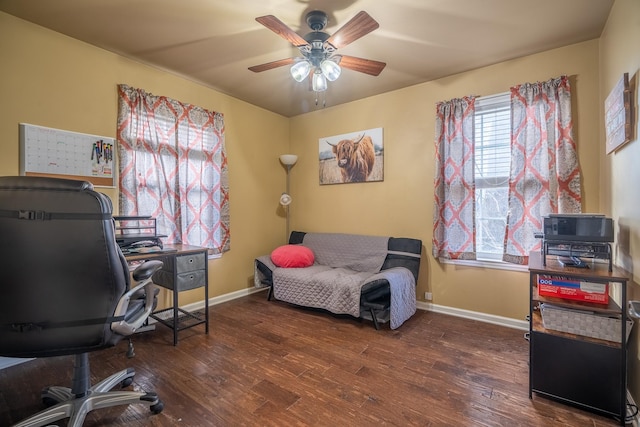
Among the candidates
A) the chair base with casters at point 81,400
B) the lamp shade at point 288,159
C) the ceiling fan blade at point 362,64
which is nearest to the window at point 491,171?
the ceiling fan blade at point 362,64

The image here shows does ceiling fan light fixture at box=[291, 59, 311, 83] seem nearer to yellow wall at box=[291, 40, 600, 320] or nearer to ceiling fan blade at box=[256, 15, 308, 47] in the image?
ceiling fan blade at box=[256, 15, 308, 47]

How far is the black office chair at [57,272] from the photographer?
1213mm

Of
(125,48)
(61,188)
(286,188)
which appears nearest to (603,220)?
(61,188)

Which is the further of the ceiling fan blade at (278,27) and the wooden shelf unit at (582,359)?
the ceiling fan blade at (278,27)

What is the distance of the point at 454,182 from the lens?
305 centimetres

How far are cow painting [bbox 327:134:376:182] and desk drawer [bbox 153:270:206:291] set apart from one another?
218cm

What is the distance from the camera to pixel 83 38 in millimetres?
2422

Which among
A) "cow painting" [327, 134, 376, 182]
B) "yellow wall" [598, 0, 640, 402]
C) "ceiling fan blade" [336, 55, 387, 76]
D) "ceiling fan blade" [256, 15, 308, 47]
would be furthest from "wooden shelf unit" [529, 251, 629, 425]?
"cow painting" [327, 134, 376, 182]

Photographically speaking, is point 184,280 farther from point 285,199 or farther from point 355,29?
point 355,29

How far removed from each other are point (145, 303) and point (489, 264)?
118 inches

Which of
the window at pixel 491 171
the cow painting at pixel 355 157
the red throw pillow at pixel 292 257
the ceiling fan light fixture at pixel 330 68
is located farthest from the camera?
the cow painting at pixel 355 157

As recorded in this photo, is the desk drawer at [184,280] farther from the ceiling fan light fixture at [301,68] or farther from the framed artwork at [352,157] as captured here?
the framed artwork at [352,157]

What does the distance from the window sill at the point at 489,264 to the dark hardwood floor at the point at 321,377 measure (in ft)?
1.91

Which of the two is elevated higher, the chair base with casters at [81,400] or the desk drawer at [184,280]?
the desk drawer at [184,280]
